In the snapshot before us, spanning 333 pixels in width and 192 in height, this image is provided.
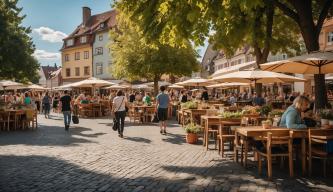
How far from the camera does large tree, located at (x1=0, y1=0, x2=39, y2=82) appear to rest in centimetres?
2650

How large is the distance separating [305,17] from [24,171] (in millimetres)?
9760

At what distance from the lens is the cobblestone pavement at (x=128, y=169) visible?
694 cm

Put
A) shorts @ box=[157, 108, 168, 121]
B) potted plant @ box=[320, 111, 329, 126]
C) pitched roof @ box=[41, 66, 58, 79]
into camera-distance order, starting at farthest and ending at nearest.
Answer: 1. pitched roof @ box=[41, 66, 58, 79]
2. shorts @ box=[157, 108, 168, 121]
3. potted plant @ box=[320, 111, 329, 126]

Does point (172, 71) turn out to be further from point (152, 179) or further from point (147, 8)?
point (152, 179)

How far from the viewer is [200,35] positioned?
11.5 metres

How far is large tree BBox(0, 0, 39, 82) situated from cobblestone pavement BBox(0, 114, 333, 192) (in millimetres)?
15944

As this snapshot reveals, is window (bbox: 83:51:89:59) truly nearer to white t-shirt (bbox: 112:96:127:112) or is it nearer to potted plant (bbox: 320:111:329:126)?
white t-shirt (bbox: 112:96:127:112)

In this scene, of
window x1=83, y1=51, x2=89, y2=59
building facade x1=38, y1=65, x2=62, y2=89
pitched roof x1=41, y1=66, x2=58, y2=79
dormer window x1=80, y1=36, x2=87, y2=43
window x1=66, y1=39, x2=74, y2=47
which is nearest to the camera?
dormer window x1=80, y1=36, x2=87, y2=43

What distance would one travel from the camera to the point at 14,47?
1061 inches

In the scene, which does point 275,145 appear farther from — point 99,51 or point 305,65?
point 99,51

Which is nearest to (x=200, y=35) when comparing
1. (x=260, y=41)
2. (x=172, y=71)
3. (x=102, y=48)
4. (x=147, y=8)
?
(x=147, y=8)

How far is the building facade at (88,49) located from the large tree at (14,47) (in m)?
26.4

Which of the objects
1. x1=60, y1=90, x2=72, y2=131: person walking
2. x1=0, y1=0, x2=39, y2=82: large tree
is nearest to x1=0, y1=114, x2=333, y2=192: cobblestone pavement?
x1=60, y1=90, x2=72, y2=131: person walking

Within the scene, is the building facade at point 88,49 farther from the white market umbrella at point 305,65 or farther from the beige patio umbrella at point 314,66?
the white market umbrella at point 305,65
